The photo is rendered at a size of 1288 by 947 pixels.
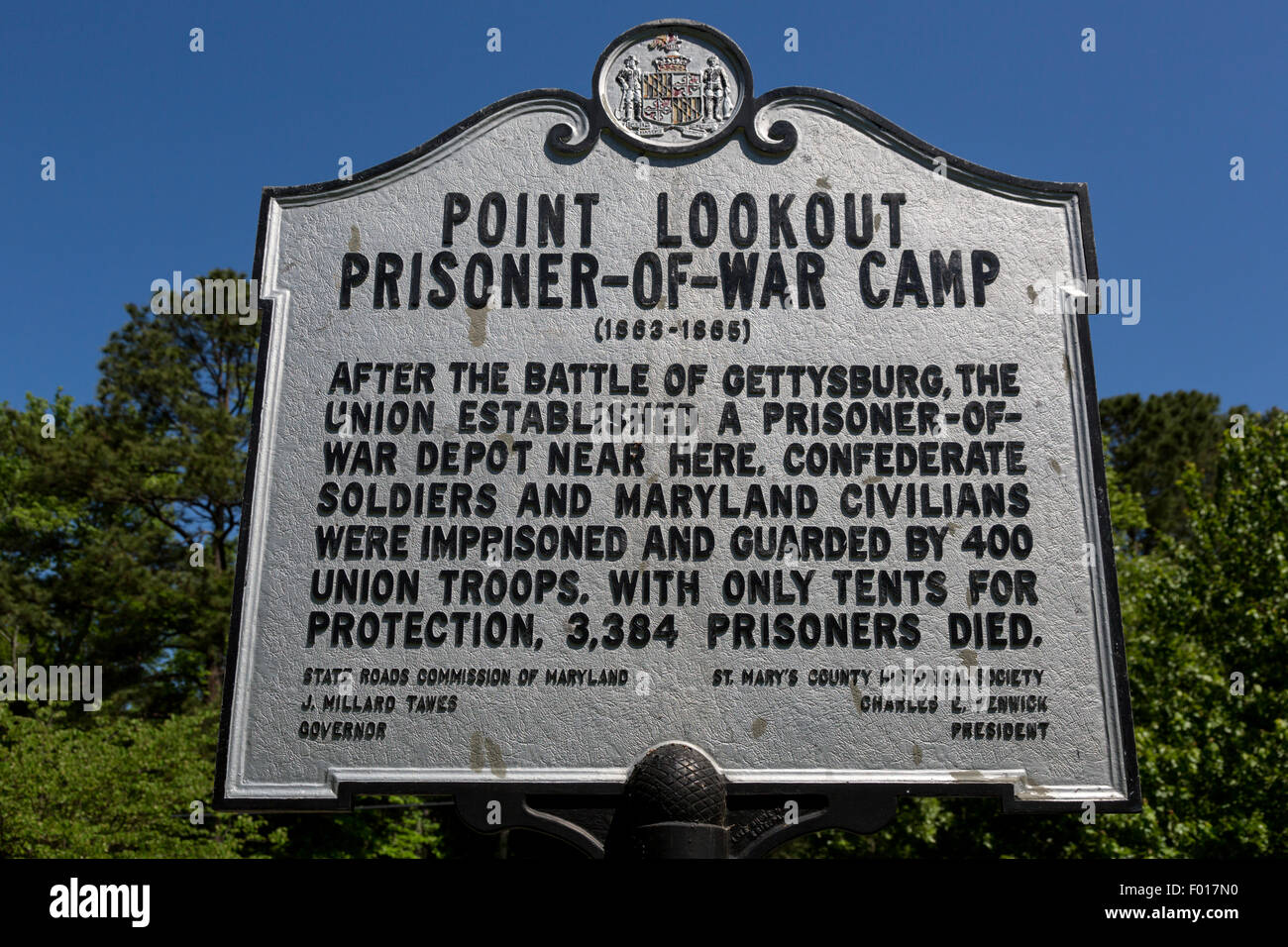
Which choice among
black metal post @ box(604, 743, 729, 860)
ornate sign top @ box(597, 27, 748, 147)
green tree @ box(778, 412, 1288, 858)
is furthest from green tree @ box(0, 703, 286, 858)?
ornate sign top @ box(597, 27, 748, 147)

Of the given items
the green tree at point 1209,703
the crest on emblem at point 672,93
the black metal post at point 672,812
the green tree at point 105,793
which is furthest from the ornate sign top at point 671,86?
the green tree at point 105,793

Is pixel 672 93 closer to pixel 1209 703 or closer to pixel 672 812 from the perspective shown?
pixel 672 812

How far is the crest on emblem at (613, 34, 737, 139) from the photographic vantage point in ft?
19.8

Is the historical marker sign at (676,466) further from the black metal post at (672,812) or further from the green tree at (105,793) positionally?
the green tree at (105,793)

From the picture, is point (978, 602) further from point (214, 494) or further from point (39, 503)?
point (39, 503)

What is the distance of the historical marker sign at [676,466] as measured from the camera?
5047mm

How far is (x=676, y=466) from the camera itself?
540 centimetres

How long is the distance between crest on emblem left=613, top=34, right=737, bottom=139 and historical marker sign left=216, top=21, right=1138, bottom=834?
2 centimetres

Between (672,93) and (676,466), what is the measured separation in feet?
7.96

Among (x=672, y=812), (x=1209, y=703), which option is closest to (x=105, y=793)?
(x=672, y=812)

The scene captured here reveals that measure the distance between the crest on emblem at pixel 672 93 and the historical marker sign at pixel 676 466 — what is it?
20 mm

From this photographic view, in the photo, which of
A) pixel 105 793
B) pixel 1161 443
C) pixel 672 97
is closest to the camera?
pixel 672 97

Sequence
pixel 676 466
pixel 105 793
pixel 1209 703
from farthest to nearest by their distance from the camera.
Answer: pixel 105 793 → pixel 1209 703 → pixel 676 466
